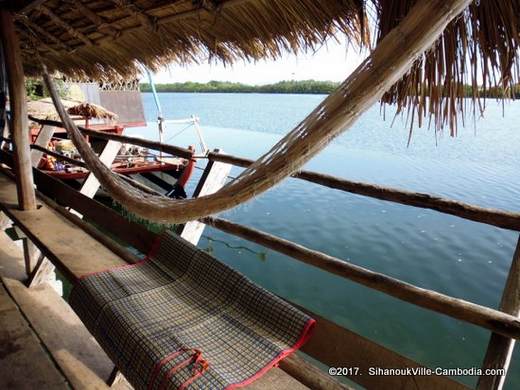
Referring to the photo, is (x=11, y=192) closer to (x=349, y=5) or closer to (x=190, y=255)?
(x=190, y=255)

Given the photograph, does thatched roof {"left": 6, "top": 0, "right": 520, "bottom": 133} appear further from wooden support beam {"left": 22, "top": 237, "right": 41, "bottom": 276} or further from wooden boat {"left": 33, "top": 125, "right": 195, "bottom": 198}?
wooden boat {"left": 33, "top": 125, "right": 195, "bottom": 198}

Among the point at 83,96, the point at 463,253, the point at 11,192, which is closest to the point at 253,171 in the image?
the point at 11,192

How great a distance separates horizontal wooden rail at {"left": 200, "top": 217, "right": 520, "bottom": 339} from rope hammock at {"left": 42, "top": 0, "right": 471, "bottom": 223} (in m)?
0.45

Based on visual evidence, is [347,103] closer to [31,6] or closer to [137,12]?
[137,12]

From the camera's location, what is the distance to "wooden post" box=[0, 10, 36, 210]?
1.93 metres

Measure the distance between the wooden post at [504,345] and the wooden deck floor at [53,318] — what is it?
1.37m

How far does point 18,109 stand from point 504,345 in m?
2.44

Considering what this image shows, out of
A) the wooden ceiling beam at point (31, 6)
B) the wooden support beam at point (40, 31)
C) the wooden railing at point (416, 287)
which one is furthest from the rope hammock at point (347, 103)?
the wooden support beam at point (40, 31)

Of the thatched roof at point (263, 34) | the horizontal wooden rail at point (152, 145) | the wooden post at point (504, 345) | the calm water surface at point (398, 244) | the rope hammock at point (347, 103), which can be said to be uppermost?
the thatched roof at point (263, 34)

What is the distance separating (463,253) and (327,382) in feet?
17.9

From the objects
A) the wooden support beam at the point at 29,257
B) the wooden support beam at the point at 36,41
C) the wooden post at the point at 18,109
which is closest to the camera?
the wooden post at the point at 18,109

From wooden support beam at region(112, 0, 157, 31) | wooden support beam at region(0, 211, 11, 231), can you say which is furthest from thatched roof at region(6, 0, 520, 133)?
wooden support beam at region(0, 211, 11, 231)

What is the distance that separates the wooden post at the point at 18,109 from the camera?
1.93m

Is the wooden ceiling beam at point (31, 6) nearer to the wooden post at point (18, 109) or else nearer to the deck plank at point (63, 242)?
the wooden post at point (18, 109)
